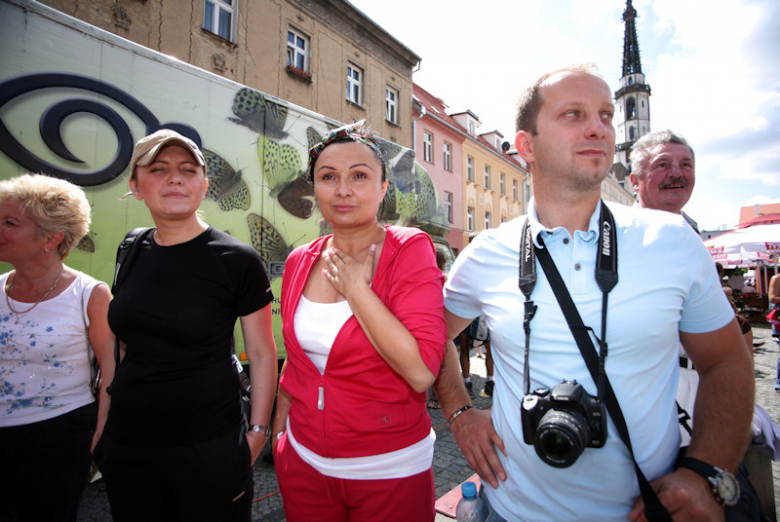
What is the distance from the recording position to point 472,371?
747 cm

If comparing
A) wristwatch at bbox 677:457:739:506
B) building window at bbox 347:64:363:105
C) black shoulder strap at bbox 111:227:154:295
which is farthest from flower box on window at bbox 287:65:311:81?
wristwatch at bbox 677:457:739:506

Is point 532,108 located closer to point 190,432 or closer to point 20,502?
point 190,432

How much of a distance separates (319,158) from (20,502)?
2.07m

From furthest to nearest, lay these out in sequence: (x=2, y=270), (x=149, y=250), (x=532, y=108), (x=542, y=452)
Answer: (x=2, y=270), (x=149, y=250), (x=532, y=108), (x=542, y=452)

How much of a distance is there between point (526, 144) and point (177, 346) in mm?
1582

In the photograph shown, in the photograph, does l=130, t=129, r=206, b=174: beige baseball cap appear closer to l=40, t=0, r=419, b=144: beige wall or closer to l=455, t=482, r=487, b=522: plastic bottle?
l=455, t=482, r=487, b=522: plastic bottle

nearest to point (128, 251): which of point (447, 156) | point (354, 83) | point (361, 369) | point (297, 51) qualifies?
Answer: point (361, 369)

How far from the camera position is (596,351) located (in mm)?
1093

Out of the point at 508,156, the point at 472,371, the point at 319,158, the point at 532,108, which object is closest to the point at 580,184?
the point at 532,108

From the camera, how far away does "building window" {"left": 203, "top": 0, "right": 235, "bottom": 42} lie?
9.91m

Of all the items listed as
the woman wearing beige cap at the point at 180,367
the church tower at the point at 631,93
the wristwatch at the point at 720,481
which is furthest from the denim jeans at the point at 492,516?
the church tower at the point at 631,93

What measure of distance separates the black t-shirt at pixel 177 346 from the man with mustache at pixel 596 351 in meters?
1.01

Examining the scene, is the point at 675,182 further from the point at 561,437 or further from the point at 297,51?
the point at 297,51

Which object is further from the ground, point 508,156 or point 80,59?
point 508,156
